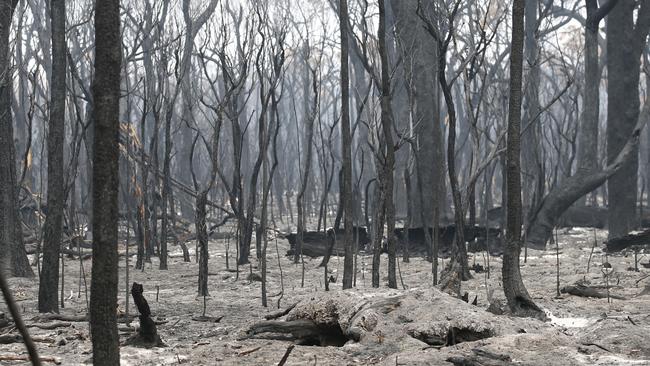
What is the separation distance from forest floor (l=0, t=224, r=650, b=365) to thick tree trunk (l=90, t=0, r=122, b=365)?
161 cm

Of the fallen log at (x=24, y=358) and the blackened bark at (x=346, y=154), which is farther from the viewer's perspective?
the blackened bark at (x=346, y=154)

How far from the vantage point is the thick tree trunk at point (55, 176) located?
23.8 feet

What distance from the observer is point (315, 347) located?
537cm

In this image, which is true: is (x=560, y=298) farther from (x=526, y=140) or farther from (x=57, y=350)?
(x=526, y=140)

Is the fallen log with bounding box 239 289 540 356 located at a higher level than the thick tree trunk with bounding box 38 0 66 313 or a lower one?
lower

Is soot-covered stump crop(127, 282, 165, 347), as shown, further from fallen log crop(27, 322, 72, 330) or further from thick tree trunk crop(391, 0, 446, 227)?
thick tree trunk crop(391, 0, 446, 227)

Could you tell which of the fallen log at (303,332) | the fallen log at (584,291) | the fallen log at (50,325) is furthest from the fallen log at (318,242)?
the fallen log at (303,332)

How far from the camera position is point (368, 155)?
91.6 ft

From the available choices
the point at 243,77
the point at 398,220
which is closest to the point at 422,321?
the point at 243,77

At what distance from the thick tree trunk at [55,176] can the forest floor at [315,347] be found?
0.93ft

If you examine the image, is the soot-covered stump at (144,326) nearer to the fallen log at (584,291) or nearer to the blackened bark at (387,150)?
the blackened bark at (387,150)

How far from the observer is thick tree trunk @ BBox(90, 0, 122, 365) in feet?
11.5

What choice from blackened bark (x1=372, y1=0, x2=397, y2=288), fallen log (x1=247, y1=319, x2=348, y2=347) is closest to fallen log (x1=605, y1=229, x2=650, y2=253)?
blackened bark (x1=372, y1=0, x2=397, y2=288)

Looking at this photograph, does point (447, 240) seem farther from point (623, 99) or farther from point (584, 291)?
point (584, 291)
